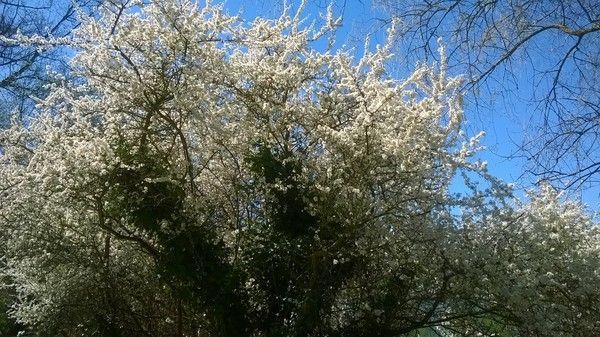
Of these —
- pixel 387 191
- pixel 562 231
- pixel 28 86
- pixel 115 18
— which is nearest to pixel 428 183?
pixel 387 191

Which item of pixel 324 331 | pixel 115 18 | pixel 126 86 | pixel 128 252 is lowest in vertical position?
pixel 324 331

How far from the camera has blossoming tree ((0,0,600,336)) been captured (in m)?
5.15

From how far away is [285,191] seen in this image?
5.40 m

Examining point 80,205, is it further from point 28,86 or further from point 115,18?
point 28,86

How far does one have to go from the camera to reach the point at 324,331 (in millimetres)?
5500

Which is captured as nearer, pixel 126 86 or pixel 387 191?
pixel 387 191

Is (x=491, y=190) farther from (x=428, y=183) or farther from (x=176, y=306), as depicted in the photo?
(x=176, y=306)

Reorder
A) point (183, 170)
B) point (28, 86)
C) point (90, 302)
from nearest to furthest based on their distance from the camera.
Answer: point (183, 170) < point (90, 302) < point (28, 86)

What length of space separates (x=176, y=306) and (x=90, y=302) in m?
1.09

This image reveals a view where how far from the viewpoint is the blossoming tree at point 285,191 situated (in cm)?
515

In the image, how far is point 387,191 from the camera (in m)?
5.25

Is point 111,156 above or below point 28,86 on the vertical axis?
below

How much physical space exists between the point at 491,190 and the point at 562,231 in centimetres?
168

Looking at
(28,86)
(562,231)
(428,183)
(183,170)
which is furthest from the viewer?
(28,86)
